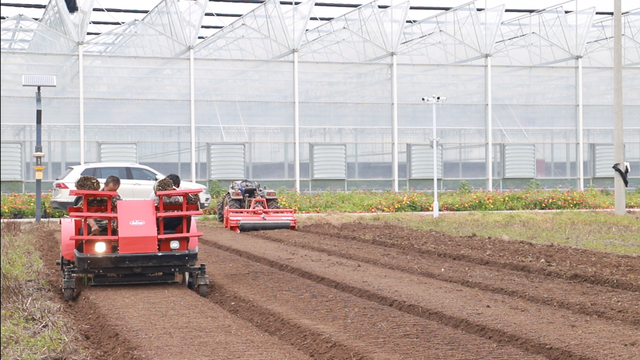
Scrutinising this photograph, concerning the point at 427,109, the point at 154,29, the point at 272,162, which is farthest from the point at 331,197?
the point at 154,29

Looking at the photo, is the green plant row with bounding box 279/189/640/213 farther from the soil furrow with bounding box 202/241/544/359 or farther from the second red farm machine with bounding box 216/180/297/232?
the soil furrow with bounding box 202/241/544/359

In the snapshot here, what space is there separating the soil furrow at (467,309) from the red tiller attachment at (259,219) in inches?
223

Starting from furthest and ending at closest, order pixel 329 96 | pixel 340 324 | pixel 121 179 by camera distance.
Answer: pixel 329 96 < pixel 121 179 < pixel 340 324

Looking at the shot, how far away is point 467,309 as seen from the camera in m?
8.08

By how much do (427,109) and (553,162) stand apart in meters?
5.96

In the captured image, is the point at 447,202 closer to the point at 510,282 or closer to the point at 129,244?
the point at 510,282

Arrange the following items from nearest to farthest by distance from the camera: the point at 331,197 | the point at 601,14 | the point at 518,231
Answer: the point at 518,231
the point at 331,197
the point at 601,14

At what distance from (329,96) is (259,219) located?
40.4ft

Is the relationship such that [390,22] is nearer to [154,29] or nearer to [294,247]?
[154,29]

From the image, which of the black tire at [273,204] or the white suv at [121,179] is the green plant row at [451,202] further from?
the white suv at [121,179]

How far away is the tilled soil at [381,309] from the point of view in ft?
21.1

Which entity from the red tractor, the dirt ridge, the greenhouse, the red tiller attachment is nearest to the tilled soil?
the dirt ridge

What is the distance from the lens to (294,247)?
15.0 metres

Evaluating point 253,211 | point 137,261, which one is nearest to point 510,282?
point 137,261
